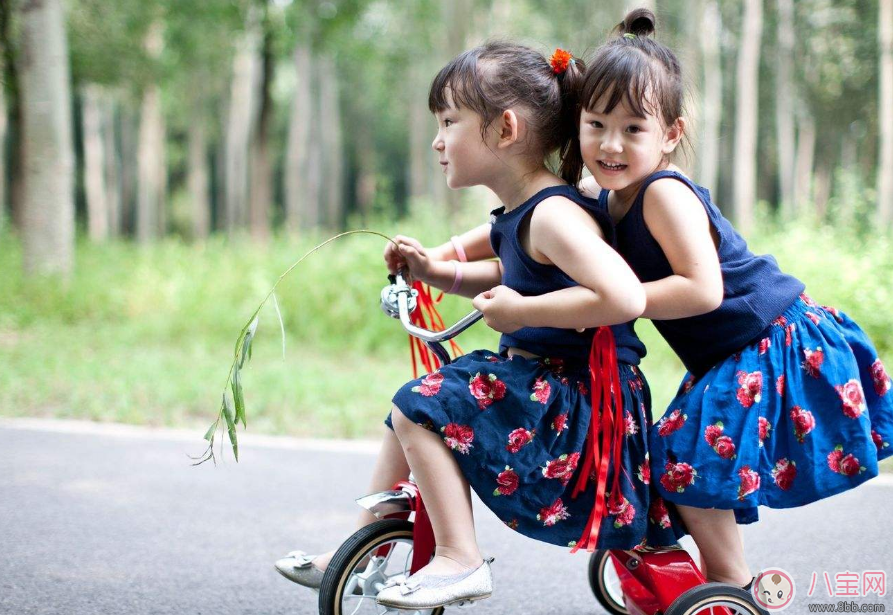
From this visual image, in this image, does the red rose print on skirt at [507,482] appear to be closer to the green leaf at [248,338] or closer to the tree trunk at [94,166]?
the green leaf at [248,338]

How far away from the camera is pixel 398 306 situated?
7.95ft

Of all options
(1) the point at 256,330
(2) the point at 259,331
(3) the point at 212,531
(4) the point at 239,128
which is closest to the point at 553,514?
(3) the point at 212,531

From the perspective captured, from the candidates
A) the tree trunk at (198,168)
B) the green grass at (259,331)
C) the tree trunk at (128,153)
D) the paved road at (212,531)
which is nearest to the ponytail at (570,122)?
the paved road at (212,531)

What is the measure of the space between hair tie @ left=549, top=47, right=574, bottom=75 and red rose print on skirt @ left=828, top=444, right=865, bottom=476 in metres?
1.14

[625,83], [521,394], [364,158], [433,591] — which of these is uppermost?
[364,158]

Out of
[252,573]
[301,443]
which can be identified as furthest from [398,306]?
[301,443]

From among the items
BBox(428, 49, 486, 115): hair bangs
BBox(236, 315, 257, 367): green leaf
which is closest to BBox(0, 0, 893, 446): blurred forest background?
BBox(428, 49, 486, 115): hair bangs

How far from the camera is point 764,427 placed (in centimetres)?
214

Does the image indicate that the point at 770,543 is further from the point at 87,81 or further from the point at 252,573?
the point at 87,81

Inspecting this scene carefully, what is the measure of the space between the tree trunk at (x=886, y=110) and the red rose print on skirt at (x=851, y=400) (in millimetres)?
11922

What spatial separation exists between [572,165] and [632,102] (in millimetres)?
298

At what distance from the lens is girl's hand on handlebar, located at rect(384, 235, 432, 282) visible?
2.49 meters

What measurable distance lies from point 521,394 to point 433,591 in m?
0.51

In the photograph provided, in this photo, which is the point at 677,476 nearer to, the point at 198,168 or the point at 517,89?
the point at 517,89
